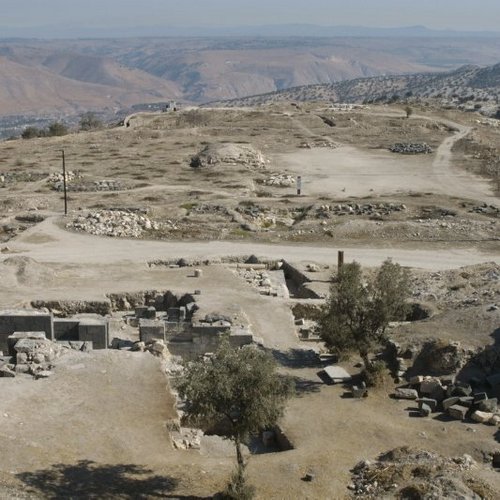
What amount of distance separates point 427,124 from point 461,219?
61.8 meters

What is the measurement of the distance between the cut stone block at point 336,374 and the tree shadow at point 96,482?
864 cm

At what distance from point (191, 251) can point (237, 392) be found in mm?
27819

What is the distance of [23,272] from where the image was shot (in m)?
37.2

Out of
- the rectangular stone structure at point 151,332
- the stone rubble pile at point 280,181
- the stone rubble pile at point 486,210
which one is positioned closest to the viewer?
the rectangular stone structure at point 151,332

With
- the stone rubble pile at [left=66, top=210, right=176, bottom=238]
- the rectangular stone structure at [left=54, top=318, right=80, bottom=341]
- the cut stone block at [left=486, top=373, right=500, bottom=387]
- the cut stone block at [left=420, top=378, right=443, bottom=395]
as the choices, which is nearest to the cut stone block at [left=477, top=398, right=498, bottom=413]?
the cut stone block at [left=486, top=373, right=500, bottom=387]

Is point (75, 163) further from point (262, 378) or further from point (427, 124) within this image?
point (262, 378)

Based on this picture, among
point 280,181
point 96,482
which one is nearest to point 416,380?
point 96,482

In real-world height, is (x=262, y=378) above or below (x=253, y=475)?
above

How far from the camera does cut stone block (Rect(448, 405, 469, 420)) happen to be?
891 inches

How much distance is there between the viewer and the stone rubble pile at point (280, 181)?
6856cm

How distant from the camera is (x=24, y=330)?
94.0 ft

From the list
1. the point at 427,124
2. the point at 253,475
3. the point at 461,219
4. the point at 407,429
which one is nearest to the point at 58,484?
the point at 253,475

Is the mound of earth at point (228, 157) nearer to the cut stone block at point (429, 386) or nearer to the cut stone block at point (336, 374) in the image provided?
the cut stone block at point (336, 374)

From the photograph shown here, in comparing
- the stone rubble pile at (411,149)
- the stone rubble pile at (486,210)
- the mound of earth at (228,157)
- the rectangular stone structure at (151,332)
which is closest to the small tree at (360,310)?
the rectangular stone structure at (151,332)
